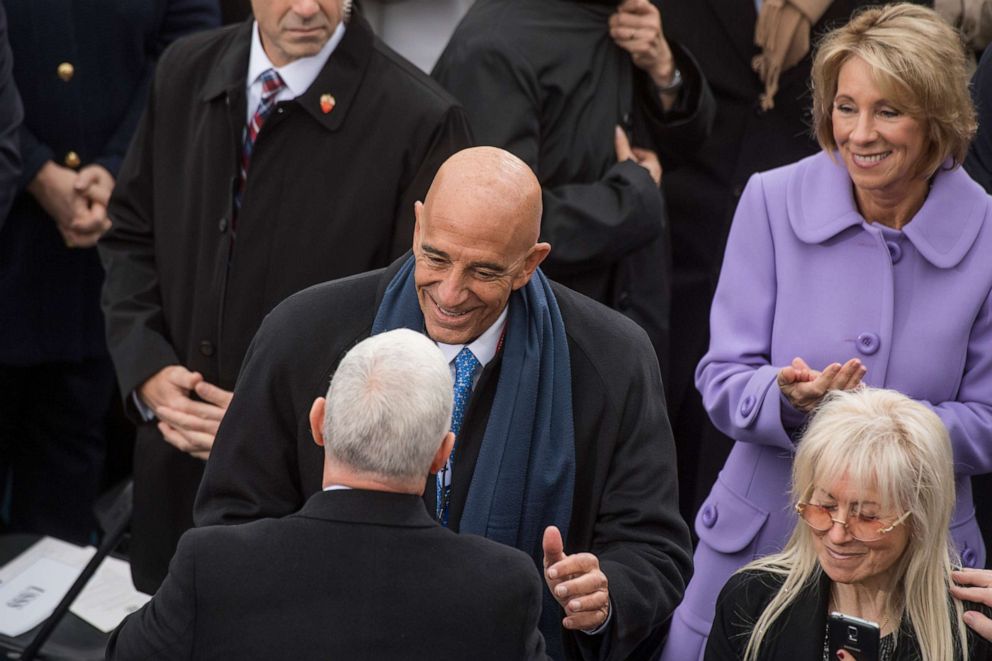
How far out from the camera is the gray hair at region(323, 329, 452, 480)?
8.44 ft

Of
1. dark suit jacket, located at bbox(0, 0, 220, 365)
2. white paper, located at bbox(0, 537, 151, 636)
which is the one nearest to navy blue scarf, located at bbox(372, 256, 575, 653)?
white paper, located at bbox(0, 537, 151, 636)

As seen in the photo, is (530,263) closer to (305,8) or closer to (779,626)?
(779,626)

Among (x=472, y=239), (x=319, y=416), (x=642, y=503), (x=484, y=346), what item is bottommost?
(x=642, y=503)

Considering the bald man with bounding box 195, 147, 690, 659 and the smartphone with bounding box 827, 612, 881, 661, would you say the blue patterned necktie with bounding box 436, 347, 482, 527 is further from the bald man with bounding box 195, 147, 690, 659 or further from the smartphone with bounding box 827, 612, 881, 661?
the smartphone with bounding box 827, 612, 881, 661

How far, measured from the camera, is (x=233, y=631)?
8.27 ft

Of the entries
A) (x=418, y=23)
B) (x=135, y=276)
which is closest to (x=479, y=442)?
(x=135, y=276)

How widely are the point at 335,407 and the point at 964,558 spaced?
1.63 meters

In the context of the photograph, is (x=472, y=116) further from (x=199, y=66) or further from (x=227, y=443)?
(x=227, y=443)

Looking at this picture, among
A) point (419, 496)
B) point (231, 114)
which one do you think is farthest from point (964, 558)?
point (231, 114)

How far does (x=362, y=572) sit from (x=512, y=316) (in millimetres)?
827

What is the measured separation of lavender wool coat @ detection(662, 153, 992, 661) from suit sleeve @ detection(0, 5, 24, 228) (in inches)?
84.4

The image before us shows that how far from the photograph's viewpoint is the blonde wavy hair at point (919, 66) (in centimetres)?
347

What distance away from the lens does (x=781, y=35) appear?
4867 millimetres

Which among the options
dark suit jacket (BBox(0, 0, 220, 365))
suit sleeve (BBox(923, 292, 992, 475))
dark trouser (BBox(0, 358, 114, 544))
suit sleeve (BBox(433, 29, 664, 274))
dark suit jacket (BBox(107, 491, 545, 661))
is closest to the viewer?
dark suit jacket (BBox(107, 491, 545, 661))
